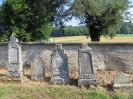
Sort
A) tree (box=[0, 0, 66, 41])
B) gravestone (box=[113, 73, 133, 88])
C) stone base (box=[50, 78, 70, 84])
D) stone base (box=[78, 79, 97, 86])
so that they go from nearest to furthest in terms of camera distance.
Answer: gravestone (box=[113, 73, 133, 88]), stone base (box=[78, 79, 97, 86]), stone base (box=[50, 78, 70, 84]), tree (box=[0, 0, 66, 41])

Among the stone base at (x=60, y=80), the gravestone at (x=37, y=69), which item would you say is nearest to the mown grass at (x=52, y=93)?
the stone base at (x=60, y=80)

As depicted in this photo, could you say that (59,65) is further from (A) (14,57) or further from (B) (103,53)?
(B) (103,53)

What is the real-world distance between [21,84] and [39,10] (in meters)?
12.2

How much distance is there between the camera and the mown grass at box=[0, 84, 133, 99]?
8.45 meters

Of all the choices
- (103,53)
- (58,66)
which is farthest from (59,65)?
(103,53)

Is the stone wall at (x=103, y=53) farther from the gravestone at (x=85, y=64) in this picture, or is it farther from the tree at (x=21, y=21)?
the tree at (x=21, y=21)

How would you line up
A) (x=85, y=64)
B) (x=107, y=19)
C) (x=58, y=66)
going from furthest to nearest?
(x=107, y=19) → (x=58, y=66) → (x=85, y=64)

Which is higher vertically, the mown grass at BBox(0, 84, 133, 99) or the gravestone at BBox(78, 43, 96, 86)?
the gravestone at BBox(78, 43, 96, 86)

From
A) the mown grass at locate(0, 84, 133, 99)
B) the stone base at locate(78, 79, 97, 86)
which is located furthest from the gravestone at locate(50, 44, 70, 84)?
the stone base at locate(78, 79, 97, 86)

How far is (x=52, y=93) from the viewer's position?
8656mm

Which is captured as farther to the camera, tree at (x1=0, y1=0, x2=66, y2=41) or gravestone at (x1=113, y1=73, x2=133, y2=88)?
tree at (x1=0, y1=0, x2=66, y2=41)

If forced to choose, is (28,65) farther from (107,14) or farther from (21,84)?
(107,14)

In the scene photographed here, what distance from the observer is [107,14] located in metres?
23.8

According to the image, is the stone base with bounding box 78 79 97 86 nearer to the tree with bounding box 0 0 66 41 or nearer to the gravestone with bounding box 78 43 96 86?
the gravestone with bounding box 78 43 96 86
